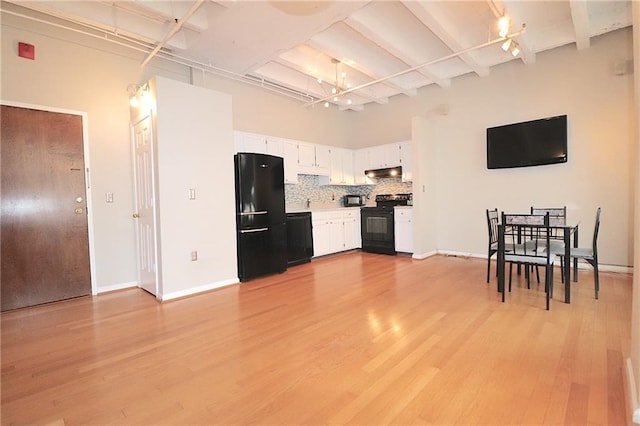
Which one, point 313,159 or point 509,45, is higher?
point 509,45

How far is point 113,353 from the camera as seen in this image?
221cm

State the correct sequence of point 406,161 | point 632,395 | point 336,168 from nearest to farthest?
point 632,395
point 406,161
point 336,168

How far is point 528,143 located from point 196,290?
5.21 m

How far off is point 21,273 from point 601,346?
5.41 meters

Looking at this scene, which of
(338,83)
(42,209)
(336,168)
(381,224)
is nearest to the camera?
(42,209)

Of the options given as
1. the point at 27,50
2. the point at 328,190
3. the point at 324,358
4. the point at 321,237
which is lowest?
the point at 324,358

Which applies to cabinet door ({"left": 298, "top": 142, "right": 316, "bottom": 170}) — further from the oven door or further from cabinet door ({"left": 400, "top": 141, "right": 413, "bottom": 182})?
cabinet door ({"left": 400, "top": 141, "right": 413, "bottom": 182})

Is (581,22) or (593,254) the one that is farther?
(581,22)

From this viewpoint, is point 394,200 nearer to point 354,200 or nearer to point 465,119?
point 354,200

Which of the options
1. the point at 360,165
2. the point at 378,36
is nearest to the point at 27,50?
the point at 378,36

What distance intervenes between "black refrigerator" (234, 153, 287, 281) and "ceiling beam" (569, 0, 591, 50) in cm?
397

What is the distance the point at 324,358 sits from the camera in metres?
2.03

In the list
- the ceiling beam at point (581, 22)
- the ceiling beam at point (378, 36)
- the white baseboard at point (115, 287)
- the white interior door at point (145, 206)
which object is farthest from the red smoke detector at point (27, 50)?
the ceiling beam at point (581, 22)

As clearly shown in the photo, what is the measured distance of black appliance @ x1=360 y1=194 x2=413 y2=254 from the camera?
5.66 m
